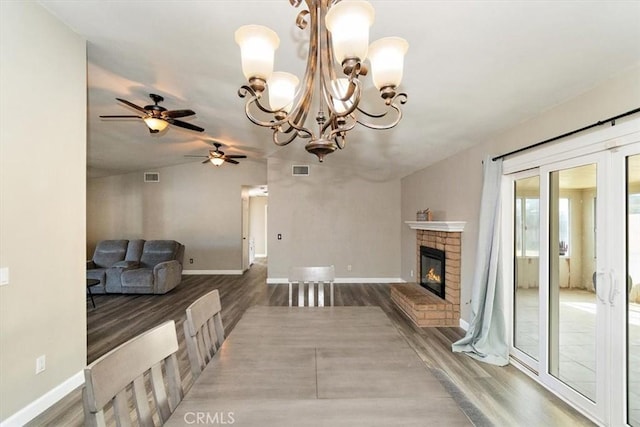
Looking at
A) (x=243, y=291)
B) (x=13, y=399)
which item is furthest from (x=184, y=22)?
(x=243, y=291)

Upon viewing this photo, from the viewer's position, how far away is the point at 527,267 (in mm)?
3105

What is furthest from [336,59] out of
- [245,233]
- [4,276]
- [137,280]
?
[245,233]

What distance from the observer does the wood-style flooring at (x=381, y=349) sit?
A: 2.27 m

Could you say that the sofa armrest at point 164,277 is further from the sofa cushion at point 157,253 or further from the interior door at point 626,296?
the interior door at point 626,296

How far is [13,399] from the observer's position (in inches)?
81.0

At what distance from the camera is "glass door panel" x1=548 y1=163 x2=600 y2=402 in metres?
2.33

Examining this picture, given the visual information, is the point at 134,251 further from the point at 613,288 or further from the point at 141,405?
the point at 613,288

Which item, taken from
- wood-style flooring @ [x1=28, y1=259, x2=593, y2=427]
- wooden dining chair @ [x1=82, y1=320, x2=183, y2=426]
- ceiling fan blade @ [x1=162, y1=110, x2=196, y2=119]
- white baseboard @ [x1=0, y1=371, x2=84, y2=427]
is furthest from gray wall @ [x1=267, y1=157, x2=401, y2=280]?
wooden dining chair @ [x1=82, y1=320, x2=183, y2=426]

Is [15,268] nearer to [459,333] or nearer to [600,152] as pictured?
[600,152]

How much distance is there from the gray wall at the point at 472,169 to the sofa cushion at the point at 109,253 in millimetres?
6181

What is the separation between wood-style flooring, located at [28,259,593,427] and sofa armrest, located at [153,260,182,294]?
150 millimetres

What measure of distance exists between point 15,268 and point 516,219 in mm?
4339

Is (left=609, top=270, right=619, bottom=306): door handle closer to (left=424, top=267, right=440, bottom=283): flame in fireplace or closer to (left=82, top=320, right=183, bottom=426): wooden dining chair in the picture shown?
(left=82, top=320, right=183, bottom=426): wooden dining chair

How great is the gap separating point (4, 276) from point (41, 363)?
0.74 metres
